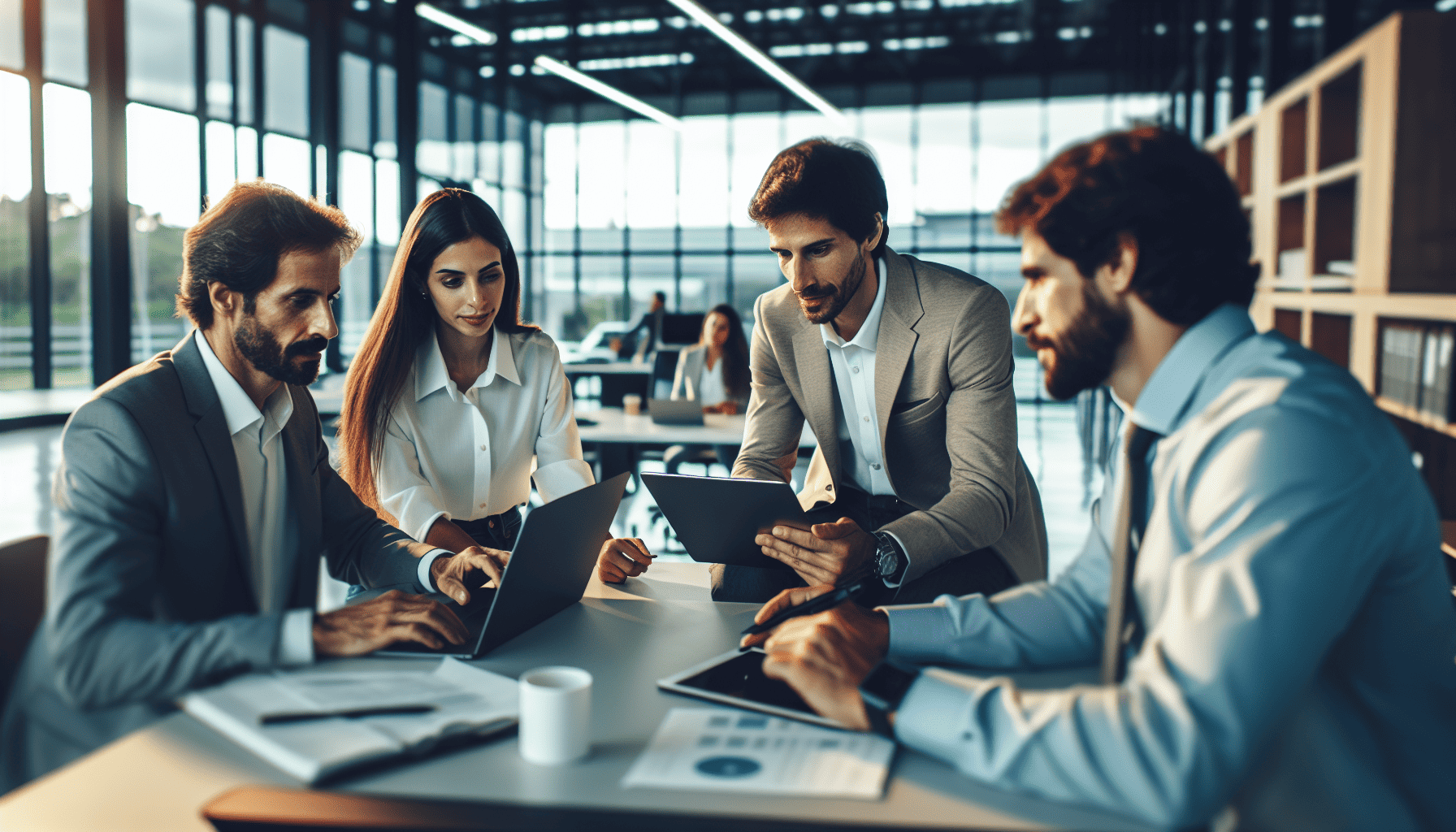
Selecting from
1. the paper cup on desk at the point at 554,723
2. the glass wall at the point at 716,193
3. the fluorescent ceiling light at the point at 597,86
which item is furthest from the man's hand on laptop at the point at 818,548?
the glass wall at the point at 716,193

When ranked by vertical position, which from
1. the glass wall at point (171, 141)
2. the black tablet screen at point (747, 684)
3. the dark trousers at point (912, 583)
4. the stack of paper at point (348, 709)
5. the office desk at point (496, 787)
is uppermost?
the glass wall at point (171, 141)

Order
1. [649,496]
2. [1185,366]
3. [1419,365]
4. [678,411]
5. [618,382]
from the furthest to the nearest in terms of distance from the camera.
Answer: [618,382], [649,496], [678,411], [1419,365], [1185,366]

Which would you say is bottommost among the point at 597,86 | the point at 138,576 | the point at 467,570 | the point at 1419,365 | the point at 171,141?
the point at 467,570

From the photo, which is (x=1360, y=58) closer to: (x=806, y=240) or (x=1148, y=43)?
(x=806, y=240)

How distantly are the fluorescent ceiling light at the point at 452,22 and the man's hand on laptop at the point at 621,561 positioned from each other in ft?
17.6

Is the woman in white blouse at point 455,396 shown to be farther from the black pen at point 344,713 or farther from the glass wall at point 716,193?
the glass wall at point 716,193

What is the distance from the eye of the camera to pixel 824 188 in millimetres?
2209

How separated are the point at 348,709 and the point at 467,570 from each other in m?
0.60

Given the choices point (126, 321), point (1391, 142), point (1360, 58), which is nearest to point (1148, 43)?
point (1360, 58)

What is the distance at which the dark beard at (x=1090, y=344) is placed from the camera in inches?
50.3

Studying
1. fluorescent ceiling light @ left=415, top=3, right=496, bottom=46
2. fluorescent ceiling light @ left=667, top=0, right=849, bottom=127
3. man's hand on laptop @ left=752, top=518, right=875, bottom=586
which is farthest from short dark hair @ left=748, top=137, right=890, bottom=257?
fluorescent ceiling light @ left=415, top=3, right=496, bottom=46

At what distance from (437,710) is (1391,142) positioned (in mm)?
3727

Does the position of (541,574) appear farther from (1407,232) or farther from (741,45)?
(741,45)

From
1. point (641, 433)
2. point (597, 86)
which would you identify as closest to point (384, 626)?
point (641, 433)
